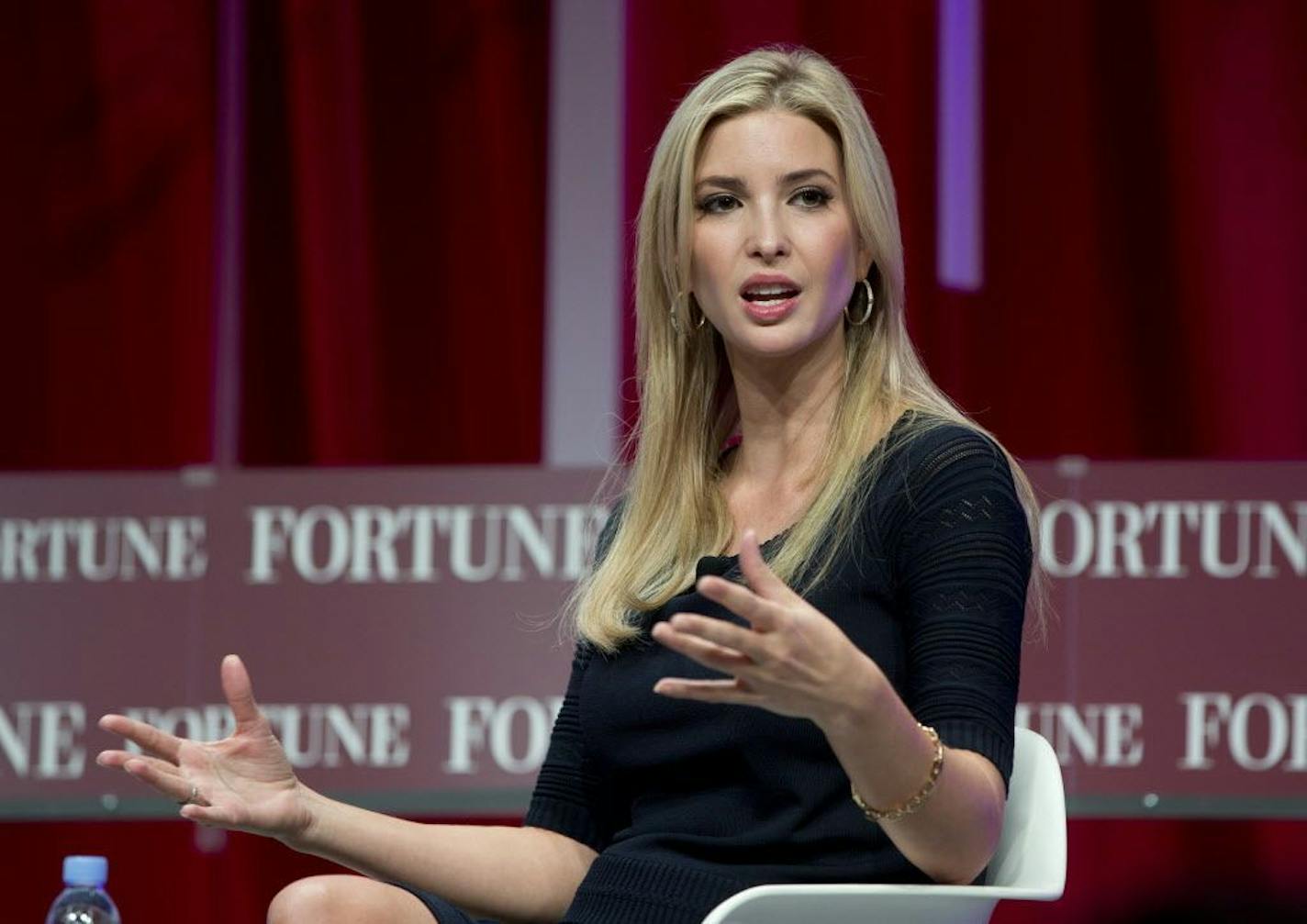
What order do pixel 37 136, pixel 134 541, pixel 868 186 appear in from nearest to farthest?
1. pixel 868 186
2. pixel 134 541
3. pixel 37 136

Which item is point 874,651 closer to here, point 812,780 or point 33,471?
point 812,780

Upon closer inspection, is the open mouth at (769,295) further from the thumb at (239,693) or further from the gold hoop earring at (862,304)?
the thumb at (239,693)

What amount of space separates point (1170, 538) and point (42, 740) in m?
2.06

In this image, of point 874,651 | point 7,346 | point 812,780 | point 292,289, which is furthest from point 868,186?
point 7,346

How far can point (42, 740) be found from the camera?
347 cm

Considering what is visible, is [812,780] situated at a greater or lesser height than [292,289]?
lesser

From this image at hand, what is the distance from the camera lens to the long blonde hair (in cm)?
177

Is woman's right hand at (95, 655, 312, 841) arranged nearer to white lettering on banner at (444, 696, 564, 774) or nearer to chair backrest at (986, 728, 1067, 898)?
chair backrest at (986, 728, 1067, 898)

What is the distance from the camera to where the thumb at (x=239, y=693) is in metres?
1.58

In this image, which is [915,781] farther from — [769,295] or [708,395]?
[708,395]

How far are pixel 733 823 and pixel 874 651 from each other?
20 centimetres

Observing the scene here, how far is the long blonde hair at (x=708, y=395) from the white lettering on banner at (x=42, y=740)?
1821 mm

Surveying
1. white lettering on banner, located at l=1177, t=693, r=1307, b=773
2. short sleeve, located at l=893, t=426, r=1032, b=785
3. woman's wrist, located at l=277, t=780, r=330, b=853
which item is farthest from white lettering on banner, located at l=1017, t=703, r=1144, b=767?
woman's wrist, located at l=277, t=780, r=330, b=853

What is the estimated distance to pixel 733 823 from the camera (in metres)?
1.67
